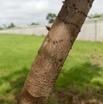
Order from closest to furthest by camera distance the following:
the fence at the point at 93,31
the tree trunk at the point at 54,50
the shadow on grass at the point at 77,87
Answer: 1. the tree trunk at the point at 54,50
2. the shadow on grass at the point at 77,87
3. the fence at the point at 93,31

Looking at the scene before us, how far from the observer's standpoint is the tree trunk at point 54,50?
288cm

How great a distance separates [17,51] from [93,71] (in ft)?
13.6

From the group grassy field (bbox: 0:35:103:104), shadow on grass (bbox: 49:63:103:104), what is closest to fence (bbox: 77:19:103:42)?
grassy field (bbox: 0:35:103:104)

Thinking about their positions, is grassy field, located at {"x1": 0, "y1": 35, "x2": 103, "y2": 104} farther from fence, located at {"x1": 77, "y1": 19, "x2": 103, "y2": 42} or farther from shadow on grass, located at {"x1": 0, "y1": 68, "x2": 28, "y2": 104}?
fence, located at {"x1": 77, "y1": 19, "x2": 103, "y2": 42}

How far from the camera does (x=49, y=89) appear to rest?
296cm

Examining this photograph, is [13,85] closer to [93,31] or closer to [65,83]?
[65,83]

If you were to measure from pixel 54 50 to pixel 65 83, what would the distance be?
518 centimetres

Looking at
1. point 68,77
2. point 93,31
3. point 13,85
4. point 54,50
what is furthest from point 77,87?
point 93,31

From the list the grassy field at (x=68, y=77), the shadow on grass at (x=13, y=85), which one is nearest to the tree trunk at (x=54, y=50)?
the grassy field at (x=68, y=77)

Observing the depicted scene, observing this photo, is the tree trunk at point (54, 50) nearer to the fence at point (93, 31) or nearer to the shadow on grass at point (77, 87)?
the shadow on grass at point (77, 87)

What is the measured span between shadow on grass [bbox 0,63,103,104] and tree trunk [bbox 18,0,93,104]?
12.8 feet

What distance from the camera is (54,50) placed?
2.87m

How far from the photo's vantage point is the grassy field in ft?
23.3

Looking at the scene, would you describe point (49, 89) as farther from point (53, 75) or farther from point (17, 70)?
point (17, 70)
